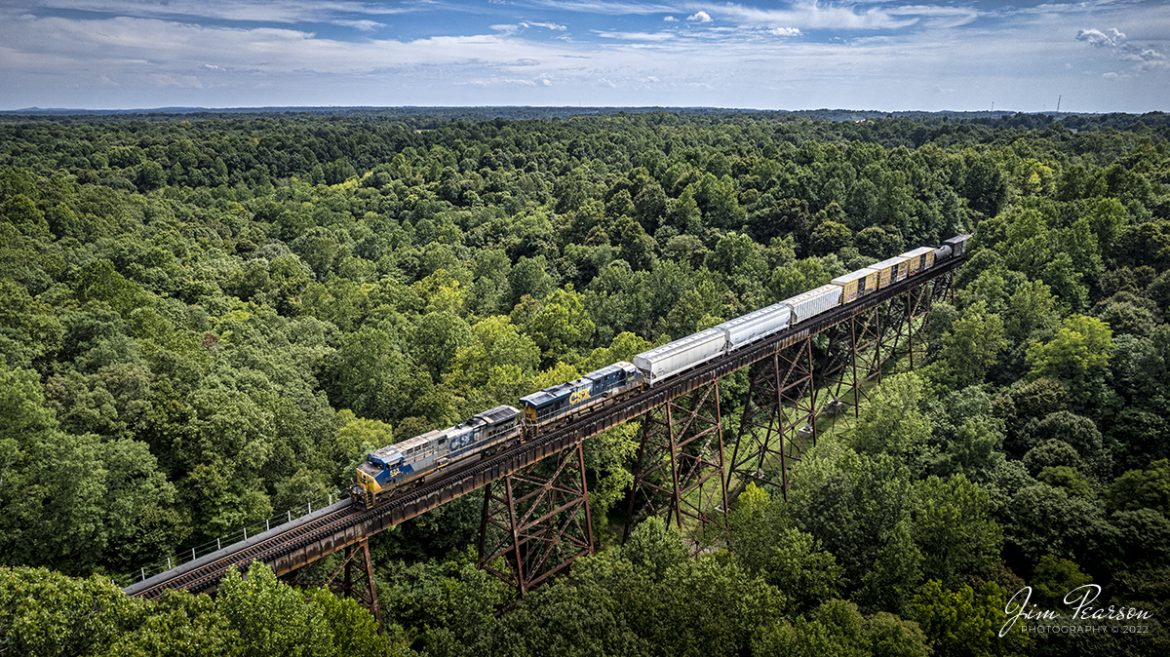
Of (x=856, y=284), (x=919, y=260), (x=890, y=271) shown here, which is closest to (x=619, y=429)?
(x=856, y=284)

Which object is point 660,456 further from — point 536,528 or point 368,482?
point 368,482

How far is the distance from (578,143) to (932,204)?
77.1m

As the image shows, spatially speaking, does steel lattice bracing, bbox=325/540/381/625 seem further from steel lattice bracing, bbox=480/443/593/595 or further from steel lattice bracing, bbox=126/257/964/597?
steel lattice bracing, bbox=480/443/593/595

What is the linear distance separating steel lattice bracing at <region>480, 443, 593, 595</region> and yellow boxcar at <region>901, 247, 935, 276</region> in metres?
36.2

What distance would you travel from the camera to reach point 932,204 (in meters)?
81.0

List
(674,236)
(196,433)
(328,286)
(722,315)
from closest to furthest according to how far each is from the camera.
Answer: (196,433)
(722,315)
(328,286)
(674,236)

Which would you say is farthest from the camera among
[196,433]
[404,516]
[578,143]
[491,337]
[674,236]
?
[578,143]

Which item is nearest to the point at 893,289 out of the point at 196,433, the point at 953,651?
the point at 953,651

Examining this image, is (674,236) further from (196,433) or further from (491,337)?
(196,433)

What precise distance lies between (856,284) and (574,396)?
28.0 meters

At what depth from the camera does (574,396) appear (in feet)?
116

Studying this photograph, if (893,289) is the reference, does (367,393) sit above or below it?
below

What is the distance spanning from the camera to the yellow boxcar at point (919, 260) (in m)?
58.0

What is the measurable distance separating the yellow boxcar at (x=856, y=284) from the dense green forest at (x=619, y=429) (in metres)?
6.68
